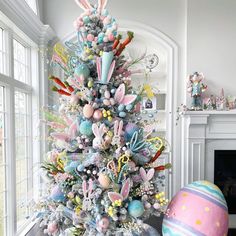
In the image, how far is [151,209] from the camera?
159 centimetres

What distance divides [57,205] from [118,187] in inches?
16.6

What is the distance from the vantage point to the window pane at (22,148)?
8.58 feet

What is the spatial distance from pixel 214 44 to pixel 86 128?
2472 millimetres

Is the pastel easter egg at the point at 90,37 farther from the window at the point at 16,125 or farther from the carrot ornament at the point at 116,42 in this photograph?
the window at the point at 16,125

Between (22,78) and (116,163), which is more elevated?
(22,78)

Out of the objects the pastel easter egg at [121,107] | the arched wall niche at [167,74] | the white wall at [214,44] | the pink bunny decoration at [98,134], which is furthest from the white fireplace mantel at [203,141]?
the pink bunny decoration at [98,134]

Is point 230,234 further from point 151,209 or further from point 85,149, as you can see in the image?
point 85,149

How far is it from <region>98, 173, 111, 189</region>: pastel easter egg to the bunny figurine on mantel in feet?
6.69

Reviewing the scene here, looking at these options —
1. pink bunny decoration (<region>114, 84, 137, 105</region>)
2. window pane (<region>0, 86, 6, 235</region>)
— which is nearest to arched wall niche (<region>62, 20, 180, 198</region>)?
window pane (<region>0, 86, 6, 235</region>)

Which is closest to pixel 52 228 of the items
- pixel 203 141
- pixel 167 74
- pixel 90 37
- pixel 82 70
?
pixel 82 70

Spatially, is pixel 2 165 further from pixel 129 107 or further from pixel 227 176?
pixel 227 176

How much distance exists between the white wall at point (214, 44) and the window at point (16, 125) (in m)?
1.98

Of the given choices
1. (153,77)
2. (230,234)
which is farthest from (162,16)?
(230,234)

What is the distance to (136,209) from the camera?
1490 mm
